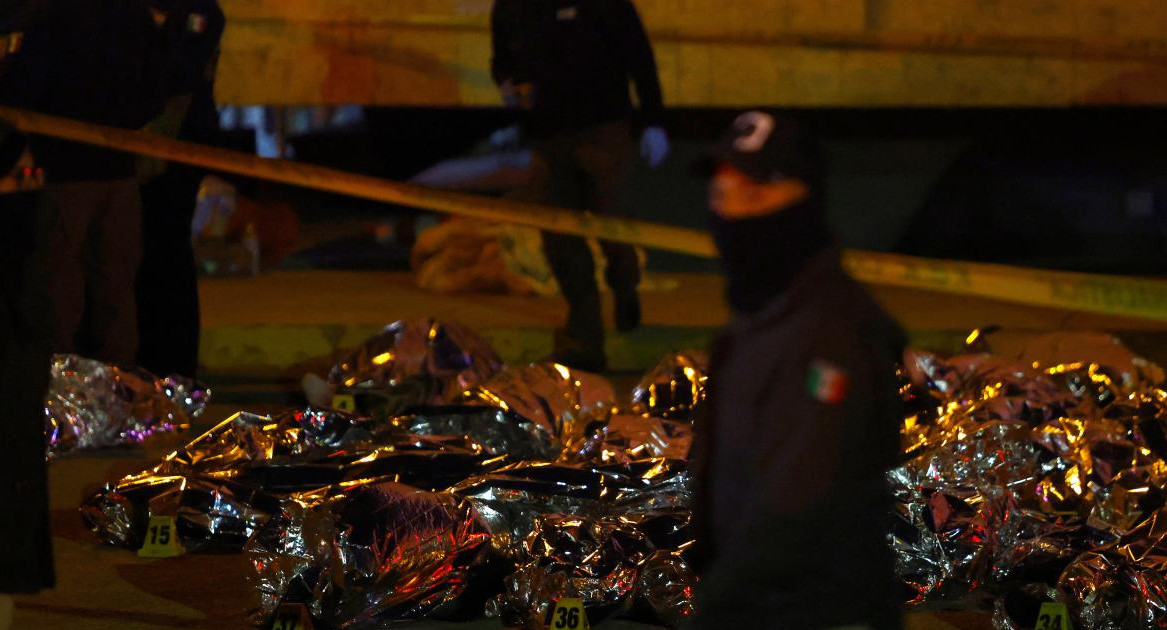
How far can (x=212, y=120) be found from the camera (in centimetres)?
766

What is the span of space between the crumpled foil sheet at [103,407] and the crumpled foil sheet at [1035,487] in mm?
2877

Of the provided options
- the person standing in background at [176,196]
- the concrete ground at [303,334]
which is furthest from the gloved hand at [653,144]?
the person standing in background at [176,196]

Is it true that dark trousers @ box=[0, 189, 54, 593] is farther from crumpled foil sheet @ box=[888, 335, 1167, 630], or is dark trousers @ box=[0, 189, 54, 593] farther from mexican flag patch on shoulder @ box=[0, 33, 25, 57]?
crumpled foil sheet @ box=[888, 335, 1167, 630]

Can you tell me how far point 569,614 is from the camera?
4.33 metres

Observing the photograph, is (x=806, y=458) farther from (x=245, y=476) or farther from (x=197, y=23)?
(x=197, y=23)

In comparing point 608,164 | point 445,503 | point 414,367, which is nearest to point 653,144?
point 608,164

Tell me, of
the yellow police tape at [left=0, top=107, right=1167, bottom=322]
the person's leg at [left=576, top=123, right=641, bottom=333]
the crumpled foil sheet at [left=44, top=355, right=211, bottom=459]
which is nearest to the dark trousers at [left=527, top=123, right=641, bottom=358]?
the person's leg at [left=576, top=123, right=641, bottom=333]

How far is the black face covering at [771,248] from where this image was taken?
272 centimetres

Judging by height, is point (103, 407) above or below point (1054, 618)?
below

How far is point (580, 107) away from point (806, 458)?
510 cm

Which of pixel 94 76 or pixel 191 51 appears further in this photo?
pixel 191 51

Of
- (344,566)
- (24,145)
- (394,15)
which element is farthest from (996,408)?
(394,15)

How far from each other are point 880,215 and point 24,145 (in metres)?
5.62

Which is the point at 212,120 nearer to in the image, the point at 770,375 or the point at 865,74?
the point at 865,74
